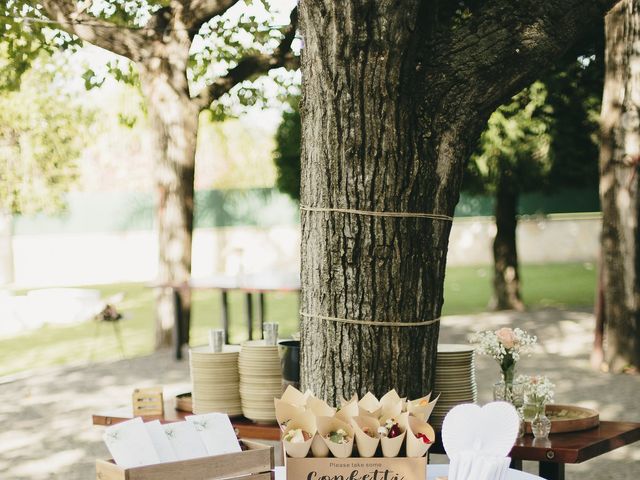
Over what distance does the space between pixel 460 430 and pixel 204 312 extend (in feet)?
52.1

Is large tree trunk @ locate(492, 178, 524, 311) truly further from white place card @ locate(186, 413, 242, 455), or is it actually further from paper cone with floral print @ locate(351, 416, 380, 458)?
paper cone with floral print @ locate(351, 416, 380, 458)

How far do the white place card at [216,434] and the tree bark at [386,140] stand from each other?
2.19ft

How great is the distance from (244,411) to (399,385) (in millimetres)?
942

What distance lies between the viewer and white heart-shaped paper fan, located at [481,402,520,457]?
2824 millimetres

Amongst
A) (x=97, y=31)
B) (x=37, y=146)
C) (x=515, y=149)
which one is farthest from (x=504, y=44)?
(x=37, y=146)

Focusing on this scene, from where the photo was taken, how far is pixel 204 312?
18.5 m

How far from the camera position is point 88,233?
2802 centimetres

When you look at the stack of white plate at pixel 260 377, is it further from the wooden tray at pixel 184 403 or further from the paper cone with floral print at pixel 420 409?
the paper cone with floral print at pixel 420 409

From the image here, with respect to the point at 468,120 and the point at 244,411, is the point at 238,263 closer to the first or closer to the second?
the point at 244,411

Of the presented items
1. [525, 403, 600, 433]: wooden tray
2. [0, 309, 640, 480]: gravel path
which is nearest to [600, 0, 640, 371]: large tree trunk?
[0, 309, 640, 480]: gravel path

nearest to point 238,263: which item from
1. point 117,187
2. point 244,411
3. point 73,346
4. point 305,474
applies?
point 73,346

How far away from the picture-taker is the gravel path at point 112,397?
21.7 feet

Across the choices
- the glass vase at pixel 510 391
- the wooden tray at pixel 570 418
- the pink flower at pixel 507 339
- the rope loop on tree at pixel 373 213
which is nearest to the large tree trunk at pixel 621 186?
the wooden tray at pixel 570 418

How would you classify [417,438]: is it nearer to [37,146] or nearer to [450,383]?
[450,383]
